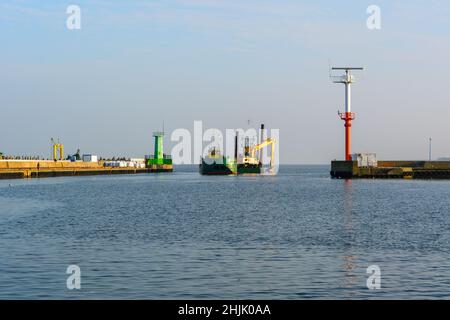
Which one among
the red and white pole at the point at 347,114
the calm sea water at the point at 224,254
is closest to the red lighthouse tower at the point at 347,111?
the red and white pole at the point at 347,114

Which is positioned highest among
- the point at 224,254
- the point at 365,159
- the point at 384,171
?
the point at 365,159

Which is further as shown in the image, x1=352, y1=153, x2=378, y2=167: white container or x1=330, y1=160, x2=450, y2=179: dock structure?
x1=352, y1=153, x2=378, y2=167: white container

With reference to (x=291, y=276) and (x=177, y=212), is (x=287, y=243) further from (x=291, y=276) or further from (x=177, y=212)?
(x=177, y=212)

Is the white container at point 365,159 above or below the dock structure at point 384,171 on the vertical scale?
above

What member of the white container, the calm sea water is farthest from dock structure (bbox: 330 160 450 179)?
the calm sea water

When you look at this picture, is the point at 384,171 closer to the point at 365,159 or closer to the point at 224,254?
the point at 365,159

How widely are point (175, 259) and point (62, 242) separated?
1010 centimetres

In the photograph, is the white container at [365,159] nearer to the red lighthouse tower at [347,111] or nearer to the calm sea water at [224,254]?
the red lighthouse tower at [347,111]

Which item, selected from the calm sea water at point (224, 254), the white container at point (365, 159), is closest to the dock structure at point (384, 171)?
the white container at point (365, 159)

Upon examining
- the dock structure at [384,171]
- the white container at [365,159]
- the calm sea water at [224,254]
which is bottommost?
the calm sea water at [224,254]

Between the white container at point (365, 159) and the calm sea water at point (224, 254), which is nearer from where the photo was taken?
the calm sea water at point (224, 254)

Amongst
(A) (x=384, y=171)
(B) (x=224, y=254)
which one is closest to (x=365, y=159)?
(A) (x=384, y=171)

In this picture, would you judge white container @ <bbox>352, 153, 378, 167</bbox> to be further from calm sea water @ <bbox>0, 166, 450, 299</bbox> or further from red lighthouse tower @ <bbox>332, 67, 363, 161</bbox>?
calm sea water @ <bbox>0, 166, 450, 299</bbox>
